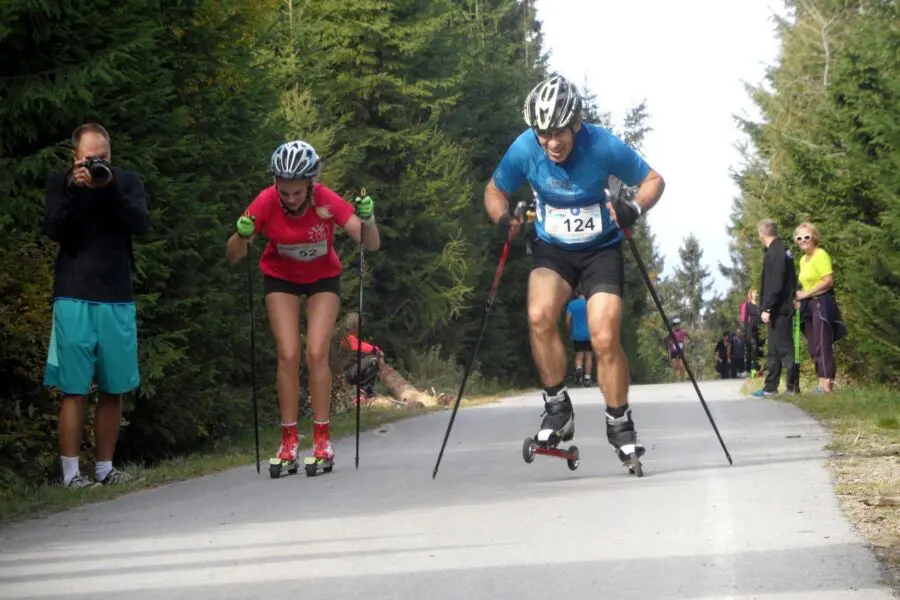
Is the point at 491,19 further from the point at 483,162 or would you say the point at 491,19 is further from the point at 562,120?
the point at 562,120

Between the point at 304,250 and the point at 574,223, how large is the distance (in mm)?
1871

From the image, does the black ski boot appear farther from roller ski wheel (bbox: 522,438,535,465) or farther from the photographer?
the photographer

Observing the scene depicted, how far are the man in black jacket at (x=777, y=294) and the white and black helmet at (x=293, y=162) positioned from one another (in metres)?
9.33

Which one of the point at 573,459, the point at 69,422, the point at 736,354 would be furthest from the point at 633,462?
the point at 736,354

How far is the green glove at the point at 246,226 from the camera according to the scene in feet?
33.4

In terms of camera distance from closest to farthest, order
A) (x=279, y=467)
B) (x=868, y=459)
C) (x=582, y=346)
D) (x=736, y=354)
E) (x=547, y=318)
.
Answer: (x=547, y=318), (x=868, y=459), (x=279, y=467), (x=582, y=346), (x=736, y=354)

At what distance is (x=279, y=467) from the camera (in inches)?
406

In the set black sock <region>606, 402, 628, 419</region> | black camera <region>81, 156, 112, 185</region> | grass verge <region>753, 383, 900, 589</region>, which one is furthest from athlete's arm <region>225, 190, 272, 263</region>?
grass verge <region>753, 383, 900, 589</region>

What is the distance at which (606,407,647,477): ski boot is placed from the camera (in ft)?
31.2

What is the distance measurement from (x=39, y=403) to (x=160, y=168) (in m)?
2.47

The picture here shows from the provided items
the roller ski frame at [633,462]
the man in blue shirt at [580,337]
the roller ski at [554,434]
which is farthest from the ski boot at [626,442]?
the man in blue shirt at [580,337]

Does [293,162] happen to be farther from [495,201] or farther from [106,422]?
[106,422]

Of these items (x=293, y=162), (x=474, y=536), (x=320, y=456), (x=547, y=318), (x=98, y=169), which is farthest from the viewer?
(x=320, y=456)

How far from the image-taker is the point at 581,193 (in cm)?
954
